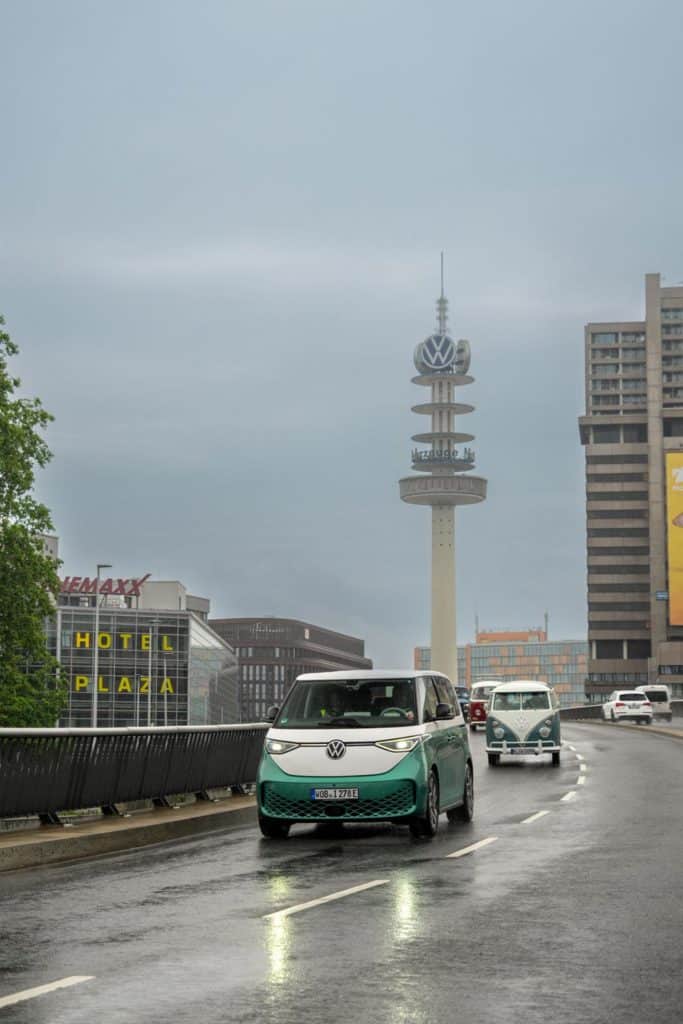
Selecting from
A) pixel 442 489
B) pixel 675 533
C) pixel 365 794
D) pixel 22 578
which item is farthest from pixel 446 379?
pixel 365 794

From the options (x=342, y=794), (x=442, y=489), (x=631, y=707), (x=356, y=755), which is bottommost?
(x=631, y=707)

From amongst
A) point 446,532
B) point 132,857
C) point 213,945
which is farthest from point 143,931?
point 446,532

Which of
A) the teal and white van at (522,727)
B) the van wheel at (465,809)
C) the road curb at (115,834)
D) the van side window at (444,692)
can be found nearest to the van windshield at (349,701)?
the van side window at (444,692)

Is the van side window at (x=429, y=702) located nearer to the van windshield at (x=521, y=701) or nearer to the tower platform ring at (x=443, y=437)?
the van windshield at (x=521, y=701)

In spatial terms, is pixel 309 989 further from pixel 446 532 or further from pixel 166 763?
pixel 446 532

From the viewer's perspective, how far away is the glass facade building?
13562 cm

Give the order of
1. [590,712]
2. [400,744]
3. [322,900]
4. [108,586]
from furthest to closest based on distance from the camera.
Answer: [108,586], [590,712], [400,744], [322,900]

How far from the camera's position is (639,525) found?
192875mm

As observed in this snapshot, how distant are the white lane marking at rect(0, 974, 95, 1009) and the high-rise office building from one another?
583 ft

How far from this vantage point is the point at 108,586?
156125 mm

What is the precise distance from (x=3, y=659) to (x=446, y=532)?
132 m

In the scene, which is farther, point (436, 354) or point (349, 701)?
point (436, 354)

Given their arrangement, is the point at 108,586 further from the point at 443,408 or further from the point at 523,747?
the point at 523,747

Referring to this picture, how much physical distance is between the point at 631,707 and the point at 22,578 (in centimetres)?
3706
